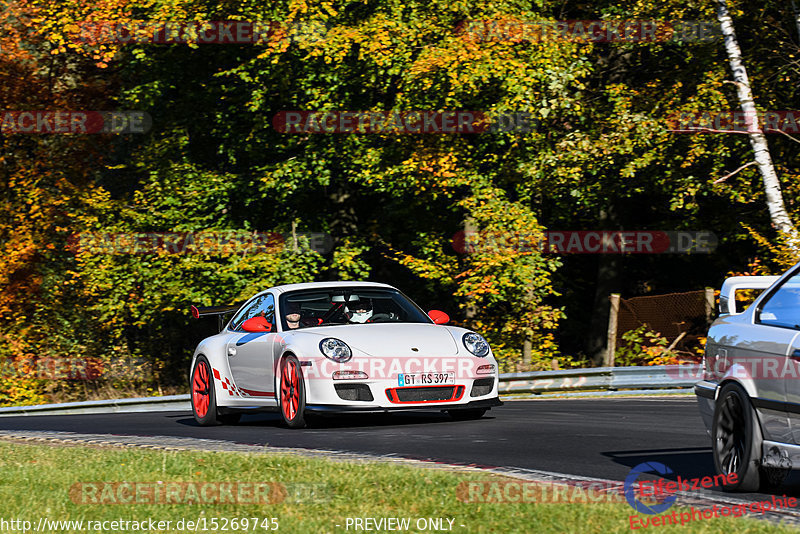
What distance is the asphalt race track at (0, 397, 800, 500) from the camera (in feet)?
29.6

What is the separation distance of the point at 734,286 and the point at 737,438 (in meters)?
1.20

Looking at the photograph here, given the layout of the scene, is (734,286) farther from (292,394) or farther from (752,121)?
(752,121)

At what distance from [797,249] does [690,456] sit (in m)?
12.0

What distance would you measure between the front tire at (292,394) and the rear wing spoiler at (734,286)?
15.5 feet

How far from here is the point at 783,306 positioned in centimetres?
758

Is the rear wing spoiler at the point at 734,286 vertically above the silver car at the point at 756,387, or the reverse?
the rear wing spoiler at the point at 734,286

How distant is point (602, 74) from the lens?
27.7 metres

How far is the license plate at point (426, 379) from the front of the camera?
11586mm

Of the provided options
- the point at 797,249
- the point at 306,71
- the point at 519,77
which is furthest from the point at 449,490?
the point at 306,71

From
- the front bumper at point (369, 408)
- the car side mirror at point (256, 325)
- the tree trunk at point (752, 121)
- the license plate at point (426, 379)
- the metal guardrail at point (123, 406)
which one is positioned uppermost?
the tree trunk at point (752, 121)

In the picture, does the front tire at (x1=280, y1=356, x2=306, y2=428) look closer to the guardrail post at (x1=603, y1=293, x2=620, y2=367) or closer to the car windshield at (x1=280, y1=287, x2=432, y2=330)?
the car windshield at (x1=280, y1=287, x2=432, y2=330)

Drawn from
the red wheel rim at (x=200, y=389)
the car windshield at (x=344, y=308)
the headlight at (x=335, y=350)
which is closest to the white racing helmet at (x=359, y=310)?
the car windshield at (x=344, y=308)

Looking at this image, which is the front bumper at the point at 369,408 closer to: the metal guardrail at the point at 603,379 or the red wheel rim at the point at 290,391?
the red wheel rim at the point at 290,391

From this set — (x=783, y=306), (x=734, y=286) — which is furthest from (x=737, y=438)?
(x=734, y=286)
